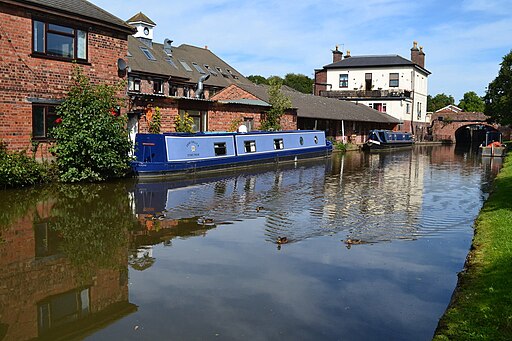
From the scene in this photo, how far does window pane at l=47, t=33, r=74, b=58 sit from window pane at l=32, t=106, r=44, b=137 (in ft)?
5.31

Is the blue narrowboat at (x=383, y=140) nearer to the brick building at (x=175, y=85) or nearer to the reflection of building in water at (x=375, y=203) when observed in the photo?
the brick building at (x=175, y=85)

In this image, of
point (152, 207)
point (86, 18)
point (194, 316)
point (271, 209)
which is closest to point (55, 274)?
point (194, 316)

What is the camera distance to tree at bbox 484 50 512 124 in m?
36.0

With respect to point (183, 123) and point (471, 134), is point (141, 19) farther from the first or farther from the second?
point (471, 134)

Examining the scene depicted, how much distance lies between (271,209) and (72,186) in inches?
223

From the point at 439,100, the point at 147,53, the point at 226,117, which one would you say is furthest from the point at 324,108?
the point at 439,100

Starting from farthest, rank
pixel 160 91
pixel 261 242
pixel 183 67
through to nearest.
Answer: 1. pixel 183 67
2. pixel 160 91
3. pixel 261 242

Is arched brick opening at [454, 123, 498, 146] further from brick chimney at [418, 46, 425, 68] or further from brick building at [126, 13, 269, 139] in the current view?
brick building at [126, 13, 269, 139]

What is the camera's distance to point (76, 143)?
13438 mm

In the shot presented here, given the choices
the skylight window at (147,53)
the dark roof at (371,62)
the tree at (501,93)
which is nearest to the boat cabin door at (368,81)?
the dark roof at (371,62)

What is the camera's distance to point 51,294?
5605 millimetres

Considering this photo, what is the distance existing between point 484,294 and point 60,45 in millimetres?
12926

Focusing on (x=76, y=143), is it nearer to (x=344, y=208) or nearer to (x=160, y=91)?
(x=344, y=208)

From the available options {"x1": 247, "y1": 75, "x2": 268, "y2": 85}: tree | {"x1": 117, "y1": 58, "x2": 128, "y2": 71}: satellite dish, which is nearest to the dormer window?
{"x1": 117, "y1": 58, "x2": 128, "y2": 71}: satellite dish
